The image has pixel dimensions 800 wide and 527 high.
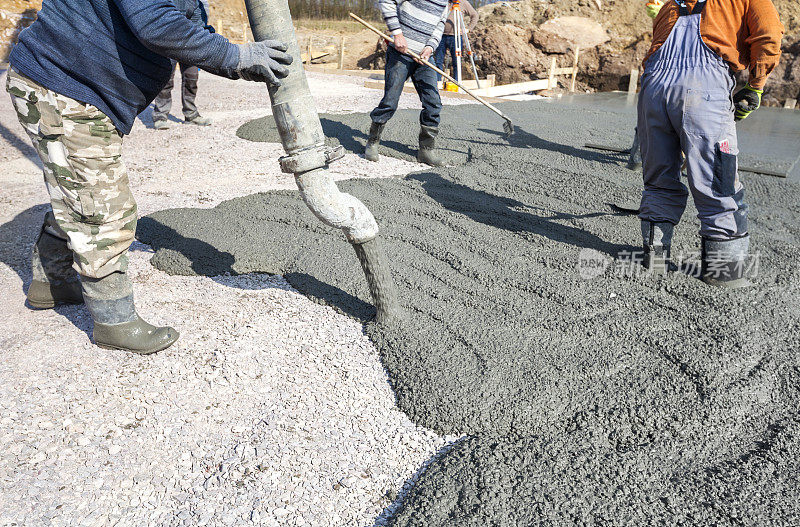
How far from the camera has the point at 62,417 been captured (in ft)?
5.61

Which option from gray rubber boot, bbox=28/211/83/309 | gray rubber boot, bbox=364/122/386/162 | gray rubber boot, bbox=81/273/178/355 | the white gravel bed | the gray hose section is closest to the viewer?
the white gravel bed

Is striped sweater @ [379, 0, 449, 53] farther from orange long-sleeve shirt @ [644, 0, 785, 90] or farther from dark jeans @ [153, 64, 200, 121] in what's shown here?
dark jeans @ [153, 64, 200, 121]

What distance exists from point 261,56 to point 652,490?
5.43 feet

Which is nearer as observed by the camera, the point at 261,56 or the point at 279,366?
the point at 261,56

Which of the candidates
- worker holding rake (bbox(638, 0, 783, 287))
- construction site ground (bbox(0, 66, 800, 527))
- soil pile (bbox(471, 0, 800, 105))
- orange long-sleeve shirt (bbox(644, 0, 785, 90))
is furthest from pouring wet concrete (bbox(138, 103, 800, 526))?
soil pile (bbox(471, 0, 800, 105))

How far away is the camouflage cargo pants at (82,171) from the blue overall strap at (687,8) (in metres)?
2.50

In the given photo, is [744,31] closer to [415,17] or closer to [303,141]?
[303,141]

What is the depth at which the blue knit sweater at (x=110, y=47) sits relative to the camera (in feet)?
5.23

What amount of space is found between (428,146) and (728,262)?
2.61 m

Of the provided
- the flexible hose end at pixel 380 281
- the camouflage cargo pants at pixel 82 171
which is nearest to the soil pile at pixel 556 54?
the flexible hose end at pixel 380 281

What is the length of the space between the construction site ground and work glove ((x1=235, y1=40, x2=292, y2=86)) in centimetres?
100

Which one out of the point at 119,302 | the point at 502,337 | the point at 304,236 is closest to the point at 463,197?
the point at 304,236

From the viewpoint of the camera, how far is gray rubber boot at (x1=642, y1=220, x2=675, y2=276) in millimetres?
2738

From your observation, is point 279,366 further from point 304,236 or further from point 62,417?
point 304,236
